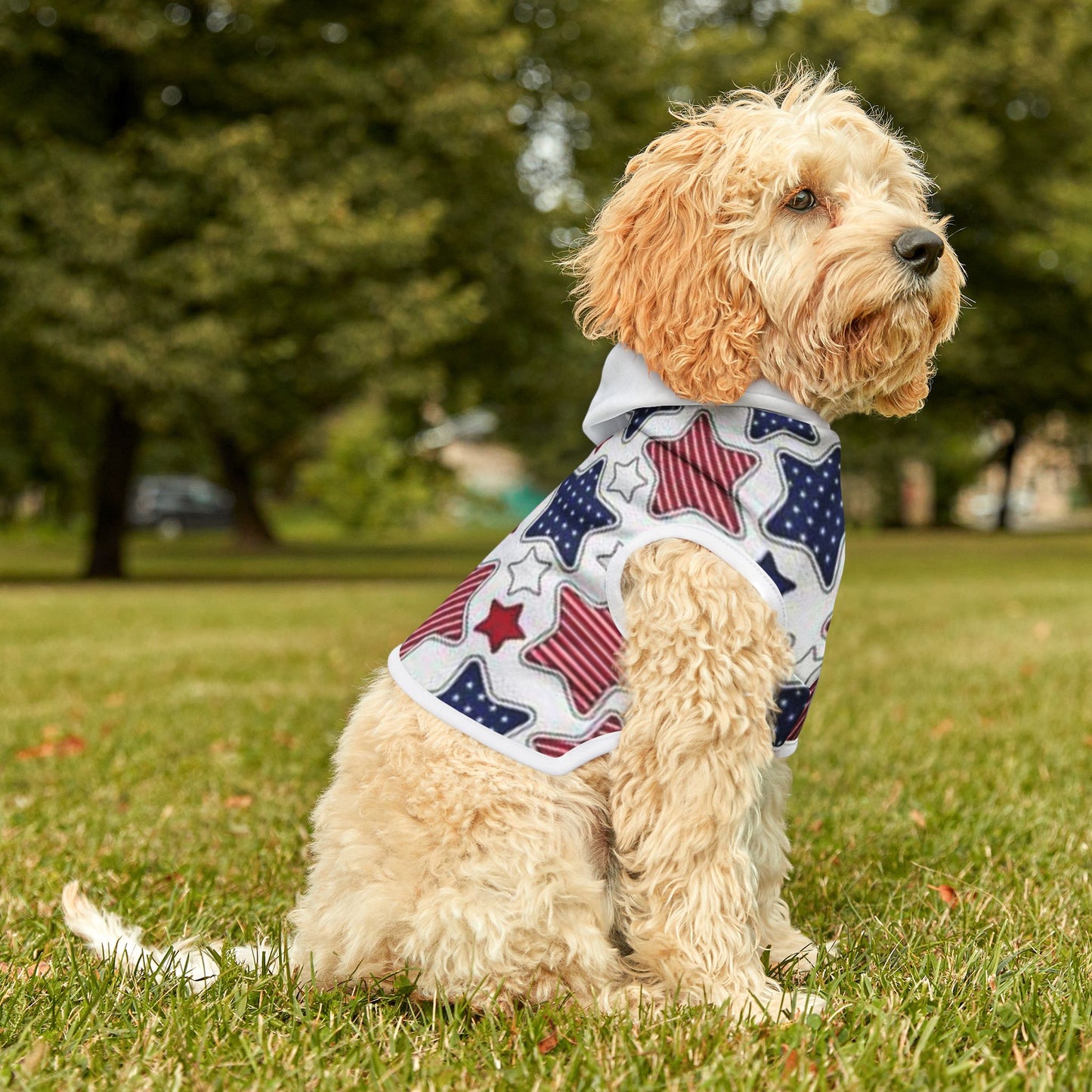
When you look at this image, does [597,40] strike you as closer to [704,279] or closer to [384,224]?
[384,224]

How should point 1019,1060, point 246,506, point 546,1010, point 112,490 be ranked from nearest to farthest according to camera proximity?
point 1019,1060 < point 546,1010 < point 112,490 < point 246,506

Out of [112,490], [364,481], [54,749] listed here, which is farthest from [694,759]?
[364,481]

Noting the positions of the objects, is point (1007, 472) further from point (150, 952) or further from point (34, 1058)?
point (34, 1058)

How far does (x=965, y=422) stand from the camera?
28.8m

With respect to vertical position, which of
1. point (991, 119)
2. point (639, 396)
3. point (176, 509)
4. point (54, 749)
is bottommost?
point (176, 509)

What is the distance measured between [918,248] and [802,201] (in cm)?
30

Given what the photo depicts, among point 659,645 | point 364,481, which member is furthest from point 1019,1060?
point 364,481

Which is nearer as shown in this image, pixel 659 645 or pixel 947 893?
pixel 659 645

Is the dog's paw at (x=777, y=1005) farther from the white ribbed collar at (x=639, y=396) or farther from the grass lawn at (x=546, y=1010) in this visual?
the white ribbed collar at (x=639, y=396)

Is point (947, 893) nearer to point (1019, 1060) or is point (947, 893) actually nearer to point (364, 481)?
point (1019, 1060)

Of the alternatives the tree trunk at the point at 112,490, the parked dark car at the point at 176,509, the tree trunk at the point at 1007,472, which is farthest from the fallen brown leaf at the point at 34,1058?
the parked dark car at the point at 176,509

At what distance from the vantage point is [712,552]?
109 inches

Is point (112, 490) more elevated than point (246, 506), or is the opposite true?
point (112, 490)

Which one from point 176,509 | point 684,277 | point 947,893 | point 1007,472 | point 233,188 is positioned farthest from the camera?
point 176,509
